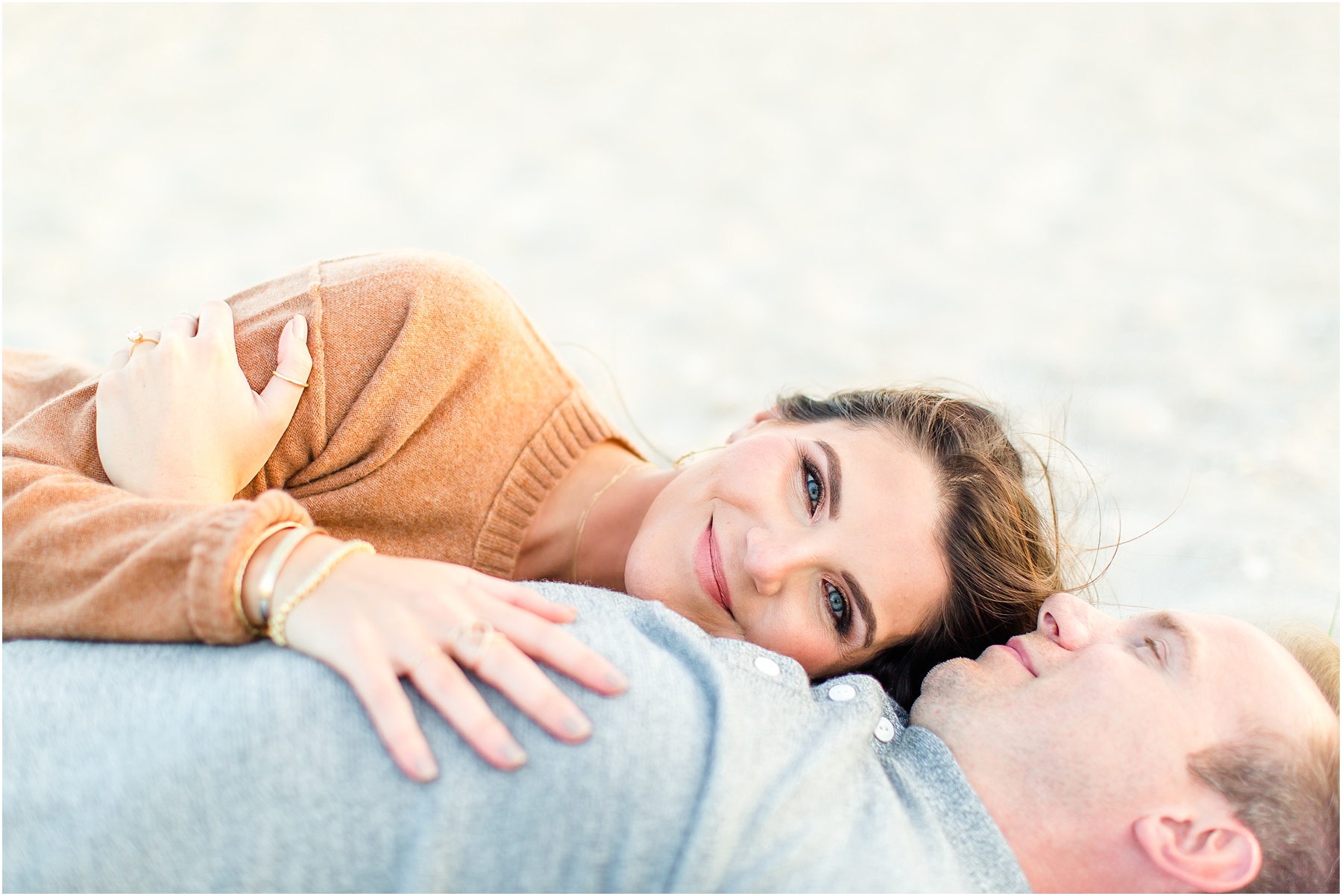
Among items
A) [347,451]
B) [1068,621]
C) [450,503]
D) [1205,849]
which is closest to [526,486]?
[450,503]

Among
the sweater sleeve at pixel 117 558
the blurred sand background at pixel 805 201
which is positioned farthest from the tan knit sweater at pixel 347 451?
the blurred sand background at pixel 805 201

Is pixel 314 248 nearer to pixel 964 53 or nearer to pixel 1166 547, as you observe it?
pixel 1166 547

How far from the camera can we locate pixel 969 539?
6.02 feet

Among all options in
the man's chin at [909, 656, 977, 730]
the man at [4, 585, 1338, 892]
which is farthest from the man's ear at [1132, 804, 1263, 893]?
the man's chin at [909, 656, 977, 730]

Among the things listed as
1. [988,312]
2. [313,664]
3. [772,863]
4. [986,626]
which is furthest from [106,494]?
[988,312]

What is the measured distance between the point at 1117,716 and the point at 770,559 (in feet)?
1.83

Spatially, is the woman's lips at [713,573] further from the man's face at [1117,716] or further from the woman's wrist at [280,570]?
the woman's wrist at [280,570]

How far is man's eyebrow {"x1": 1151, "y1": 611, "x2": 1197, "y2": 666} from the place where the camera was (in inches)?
58.4

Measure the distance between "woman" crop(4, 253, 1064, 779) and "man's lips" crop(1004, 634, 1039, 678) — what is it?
16cm

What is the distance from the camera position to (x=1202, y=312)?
151 inches

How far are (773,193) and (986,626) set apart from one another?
2995mm

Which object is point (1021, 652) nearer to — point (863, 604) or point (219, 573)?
point (863, 604)

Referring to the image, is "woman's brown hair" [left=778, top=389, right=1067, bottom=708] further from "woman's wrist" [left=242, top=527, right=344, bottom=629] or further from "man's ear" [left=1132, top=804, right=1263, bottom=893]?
"woman's wrist" [left=242, top=527, right=344, bottom=629]

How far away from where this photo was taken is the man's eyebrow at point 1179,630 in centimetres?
148
